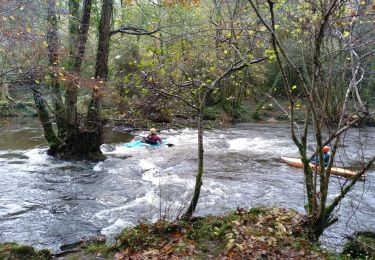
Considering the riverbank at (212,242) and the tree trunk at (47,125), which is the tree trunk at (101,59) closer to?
the tree trunk at (47,125)

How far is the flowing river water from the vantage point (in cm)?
717

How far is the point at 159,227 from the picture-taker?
490 centimetres

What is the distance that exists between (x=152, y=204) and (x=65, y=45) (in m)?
5.67

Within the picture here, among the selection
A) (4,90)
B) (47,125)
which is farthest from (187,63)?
(4,90)

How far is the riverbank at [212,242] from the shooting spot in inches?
172

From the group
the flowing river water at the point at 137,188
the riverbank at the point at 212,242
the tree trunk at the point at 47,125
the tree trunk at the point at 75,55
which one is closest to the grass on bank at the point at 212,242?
the riverbank at the point at 212,242

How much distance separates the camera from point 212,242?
4.71 m

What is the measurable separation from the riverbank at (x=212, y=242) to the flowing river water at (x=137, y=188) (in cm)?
41

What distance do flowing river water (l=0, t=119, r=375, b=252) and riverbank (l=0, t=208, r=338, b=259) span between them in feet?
1.36

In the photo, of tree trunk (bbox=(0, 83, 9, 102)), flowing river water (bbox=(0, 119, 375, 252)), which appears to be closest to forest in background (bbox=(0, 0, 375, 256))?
tree trunk (bbox=(0, 83, 9, 102))

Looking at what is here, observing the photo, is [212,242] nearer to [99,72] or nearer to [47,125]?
[99,72]

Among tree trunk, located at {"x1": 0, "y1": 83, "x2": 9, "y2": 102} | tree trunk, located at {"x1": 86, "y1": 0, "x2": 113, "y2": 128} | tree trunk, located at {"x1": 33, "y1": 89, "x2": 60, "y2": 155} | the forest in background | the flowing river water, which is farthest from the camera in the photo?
tree trunk, located at {"x1": 33, "y1": 89, "x2": 60, "y2": 155}

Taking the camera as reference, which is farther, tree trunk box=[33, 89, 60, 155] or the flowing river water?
tree trunk box=[33, 89, 60, 155]

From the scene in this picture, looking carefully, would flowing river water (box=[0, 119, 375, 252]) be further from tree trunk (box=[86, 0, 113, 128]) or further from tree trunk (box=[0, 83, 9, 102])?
tree trunk (box=[0, 83, 9, 102])
